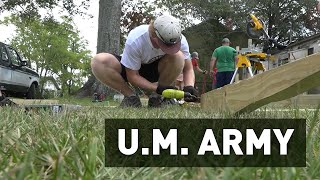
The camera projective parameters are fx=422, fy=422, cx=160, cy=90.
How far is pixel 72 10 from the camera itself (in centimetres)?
1564

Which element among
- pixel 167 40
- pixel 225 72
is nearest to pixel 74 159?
pixel 167 40

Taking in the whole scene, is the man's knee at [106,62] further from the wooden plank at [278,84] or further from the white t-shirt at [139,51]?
the wooden plank at [278,84]

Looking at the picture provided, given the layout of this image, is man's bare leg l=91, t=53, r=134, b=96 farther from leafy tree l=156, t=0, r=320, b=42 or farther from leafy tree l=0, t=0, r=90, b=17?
leafy tree l=156, t=0, r=320, b=42

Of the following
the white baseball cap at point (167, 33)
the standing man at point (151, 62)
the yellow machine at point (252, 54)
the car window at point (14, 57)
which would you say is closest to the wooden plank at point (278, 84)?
the white baseball cap at point (167, 33)

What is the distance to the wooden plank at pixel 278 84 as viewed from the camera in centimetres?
158

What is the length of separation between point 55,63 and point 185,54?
27789mm

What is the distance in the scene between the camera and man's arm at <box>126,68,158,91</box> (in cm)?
416

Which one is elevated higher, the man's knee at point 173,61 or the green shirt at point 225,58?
the green shirt at point 225,58

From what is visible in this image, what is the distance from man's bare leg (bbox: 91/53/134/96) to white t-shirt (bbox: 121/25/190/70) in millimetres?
289

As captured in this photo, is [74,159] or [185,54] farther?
[185,54]

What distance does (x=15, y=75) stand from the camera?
37.2ft

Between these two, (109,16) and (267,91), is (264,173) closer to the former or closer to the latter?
(267,91)

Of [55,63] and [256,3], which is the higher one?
[256,3]

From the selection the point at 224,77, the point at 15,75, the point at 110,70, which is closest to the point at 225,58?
the point at 224,77
